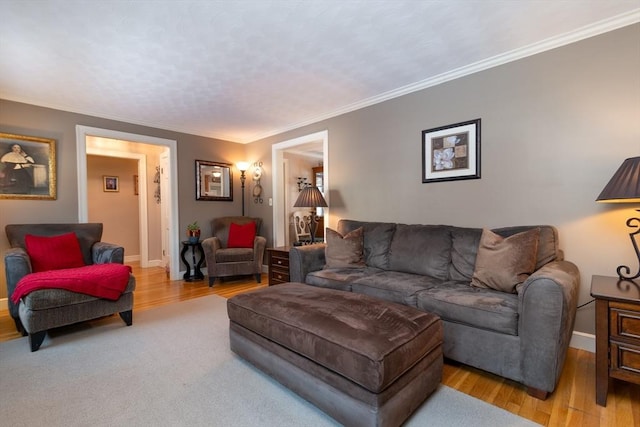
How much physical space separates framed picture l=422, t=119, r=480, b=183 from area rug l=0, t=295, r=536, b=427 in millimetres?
1910

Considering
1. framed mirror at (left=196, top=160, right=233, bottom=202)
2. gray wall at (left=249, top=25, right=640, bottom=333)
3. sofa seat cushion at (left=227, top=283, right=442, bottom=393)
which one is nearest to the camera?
sofa seat cushion at (left=227, top=283, right=442, bottom=393)

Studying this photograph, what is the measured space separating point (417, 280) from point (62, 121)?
446cm

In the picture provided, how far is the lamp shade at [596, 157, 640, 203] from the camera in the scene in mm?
1650

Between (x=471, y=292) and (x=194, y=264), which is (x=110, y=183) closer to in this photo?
(x=194, y=264)


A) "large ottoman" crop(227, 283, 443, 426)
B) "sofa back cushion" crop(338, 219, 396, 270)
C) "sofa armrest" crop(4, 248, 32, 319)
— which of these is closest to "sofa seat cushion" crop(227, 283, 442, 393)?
"large ottoman" crop(227, 283, 443, 426)

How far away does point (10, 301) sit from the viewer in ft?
8.30

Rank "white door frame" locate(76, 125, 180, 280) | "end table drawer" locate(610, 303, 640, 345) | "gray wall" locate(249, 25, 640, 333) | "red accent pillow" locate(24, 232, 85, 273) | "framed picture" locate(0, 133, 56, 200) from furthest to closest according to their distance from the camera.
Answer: "white door frame" locate(76, 125, 180, 280) < "framed picture" locate(0, 133, 56, 200) < "red accent pillow" locate(24, 232, 85, 273) < "gray wall" locate(249, 25, 640, 333) < "end table drawer" locate(610, 303, 640, 345)

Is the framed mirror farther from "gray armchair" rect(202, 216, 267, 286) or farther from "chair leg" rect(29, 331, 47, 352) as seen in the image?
"chair leg" rect(29, 331, 47, 352)

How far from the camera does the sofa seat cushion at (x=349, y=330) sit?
4.27 ft

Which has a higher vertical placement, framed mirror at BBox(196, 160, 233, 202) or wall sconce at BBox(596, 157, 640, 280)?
framed mirror at BBox(196, 160, 233, 202)

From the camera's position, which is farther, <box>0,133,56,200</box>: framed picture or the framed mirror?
the framed mirror

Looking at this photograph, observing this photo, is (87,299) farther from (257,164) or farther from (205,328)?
(257,164)

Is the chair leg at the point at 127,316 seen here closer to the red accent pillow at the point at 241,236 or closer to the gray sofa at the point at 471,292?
the gray sofa at the point at 471,292

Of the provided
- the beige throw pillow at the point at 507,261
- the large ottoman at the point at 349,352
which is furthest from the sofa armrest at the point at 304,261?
the beige throw pillow at the point at 507,261
